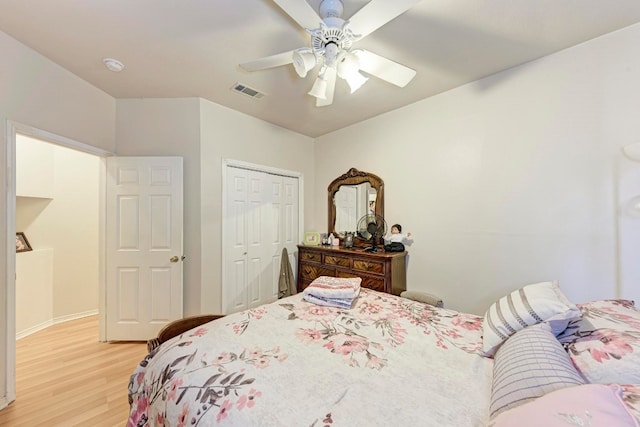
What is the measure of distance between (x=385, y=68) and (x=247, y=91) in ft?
4.92

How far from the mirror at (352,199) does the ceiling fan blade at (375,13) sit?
1.85 m

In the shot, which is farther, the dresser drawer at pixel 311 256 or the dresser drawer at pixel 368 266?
the dresser drawer at pixel 311 256

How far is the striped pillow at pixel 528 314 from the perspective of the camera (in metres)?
1.04

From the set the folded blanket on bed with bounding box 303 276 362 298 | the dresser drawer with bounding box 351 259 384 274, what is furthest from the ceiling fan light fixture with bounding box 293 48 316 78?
the dresser drawer with bounding box 351 259 384 274

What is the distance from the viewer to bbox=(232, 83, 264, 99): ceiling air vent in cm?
242

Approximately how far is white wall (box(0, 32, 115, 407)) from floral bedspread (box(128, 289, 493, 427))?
1.54 m

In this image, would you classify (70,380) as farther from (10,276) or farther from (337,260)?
(337,260)

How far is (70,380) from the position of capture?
6.52ft

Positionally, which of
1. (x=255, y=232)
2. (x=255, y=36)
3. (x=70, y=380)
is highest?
(x=255, y=36)

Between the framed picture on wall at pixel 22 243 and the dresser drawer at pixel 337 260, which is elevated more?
the framed picture on wall at pixel 22 243

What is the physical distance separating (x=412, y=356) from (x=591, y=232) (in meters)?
1.78

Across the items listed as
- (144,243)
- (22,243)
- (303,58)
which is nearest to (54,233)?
(22,243)

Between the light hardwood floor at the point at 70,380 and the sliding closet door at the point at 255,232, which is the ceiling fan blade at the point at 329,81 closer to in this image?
the sliding closet door at the point at 255,232

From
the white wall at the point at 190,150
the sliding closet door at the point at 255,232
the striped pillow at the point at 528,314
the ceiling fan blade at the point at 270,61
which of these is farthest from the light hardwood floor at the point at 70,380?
the ceiling fan blade at the point at 270,61
